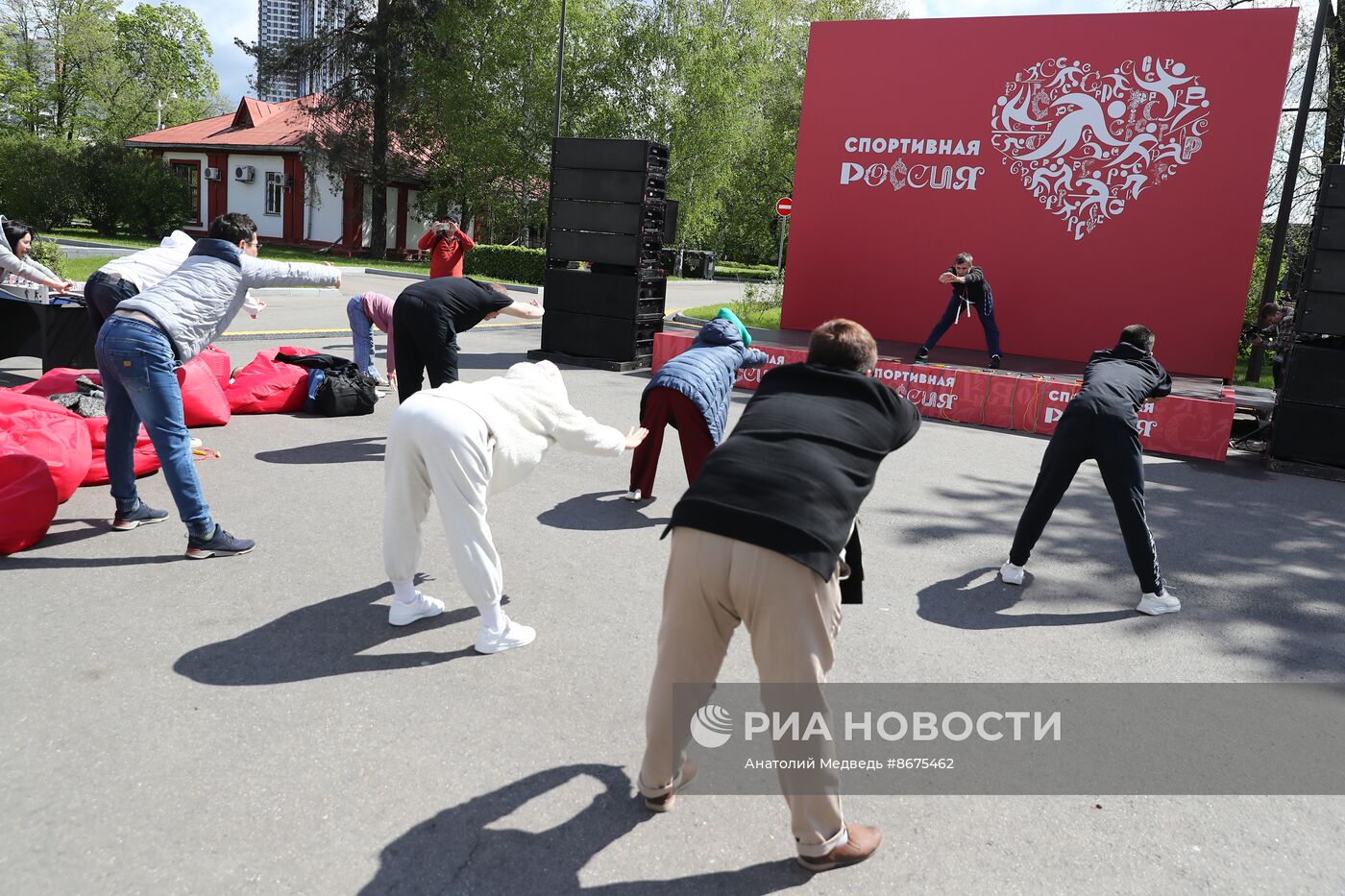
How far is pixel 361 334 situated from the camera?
9828mm

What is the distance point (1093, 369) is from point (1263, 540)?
256 centimetres

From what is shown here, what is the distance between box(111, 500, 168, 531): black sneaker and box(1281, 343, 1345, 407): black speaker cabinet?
32.2 ft

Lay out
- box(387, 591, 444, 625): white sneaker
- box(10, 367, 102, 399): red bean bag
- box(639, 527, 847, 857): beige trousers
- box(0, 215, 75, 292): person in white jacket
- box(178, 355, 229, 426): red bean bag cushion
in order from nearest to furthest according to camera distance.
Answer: box(639, 527, 847, 857): beige trousers, box(387, 591, 444, 625): white sneaker, box(10, 367, 102, 399): red bean bag, box(178, 355, 229, 426): red bean bag cushion, box(0, 215, 75, 292): person in white jacket

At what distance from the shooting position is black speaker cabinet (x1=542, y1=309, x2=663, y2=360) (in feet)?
43.7

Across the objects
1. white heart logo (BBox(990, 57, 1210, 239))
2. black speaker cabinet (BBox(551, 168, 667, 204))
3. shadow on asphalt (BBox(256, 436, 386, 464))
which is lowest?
shadow on asphalt (BBox(256, 436, 386, 464))

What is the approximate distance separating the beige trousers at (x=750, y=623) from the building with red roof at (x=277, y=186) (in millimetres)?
34950

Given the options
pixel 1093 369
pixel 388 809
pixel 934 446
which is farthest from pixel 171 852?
pixel 934 446

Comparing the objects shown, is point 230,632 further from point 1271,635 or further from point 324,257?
point 324,257

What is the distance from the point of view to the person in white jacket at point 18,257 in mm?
8484

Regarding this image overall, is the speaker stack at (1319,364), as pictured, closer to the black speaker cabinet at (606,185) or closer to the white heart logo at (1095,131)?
the white heart logo at (1095,131)

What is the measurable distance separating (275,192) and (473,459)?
132ft

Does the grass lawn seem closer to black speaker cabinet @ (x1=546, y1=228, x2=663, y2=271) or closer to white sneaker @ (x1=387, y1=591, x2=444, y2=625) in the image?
black speaker cabinet @ (x1=546, y1=228, x2=663, y2=271)

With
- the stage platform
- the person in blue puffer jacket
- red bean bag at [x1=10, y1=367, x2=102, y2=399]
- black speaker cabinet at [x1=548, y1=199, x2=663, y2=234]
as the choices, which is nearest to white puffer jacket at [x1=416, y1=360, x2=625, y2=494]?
the person in blue puffer jacket

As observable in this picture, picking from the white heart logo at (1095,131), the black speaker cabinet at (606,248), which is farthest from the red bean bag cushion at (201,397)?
the white heart logo at (1095,131)
